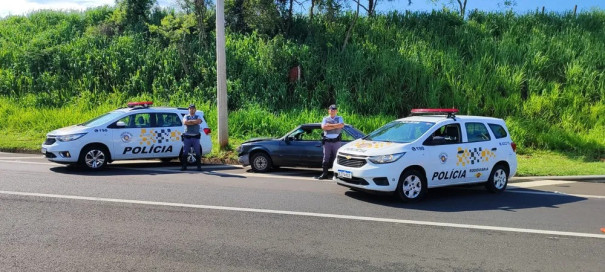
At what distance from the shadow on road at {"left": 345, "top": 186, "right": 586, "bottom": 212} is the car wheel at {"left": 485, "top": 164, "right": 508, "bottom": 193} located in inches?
5.1

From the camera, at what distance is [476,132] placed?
9.52m

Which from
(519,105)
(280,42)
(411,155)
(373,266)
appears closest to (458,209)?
(411,155)

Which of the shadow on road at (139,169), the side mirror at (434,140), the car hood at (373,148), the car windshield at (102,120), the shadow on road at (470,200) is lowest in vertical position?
the shadow on road at (470,200)

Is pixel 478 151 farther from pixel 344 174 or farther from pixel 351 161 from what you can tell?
pixel 344 174

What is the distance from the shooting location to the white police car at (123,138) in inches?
444

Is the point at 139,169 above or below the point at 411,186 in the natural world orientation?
below

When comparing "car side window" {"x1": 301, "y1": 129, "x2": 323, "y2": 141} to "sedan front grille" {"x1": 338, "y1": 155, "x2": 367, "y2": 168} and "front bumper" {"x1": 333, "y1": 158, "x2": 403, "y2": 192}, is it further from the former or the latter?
"front bumper" {"x1": 333, "y1": 158, "x2": 403, "y2": 192}

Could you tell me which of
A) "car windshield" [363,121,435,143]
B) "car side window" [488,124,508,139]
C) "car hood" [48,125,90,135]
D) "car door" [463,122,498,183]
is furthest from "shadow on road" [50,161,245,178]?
"car side window" [488,124,508,139]

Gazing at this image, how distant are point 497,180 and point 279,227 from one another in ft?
17.6

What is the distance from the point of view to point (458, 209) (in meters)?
8.09

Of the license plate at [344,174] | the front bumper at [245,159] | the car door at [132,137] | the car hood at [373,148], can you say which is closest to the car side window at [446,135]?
the car hood at [373,148]

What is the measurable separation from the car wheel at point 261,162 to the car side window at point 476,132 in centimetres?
484

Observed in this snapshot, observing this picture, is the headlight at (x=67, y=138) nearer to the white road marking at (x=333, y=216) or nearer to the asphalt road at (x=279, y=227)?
the asphalt road at (x=279, y=227)

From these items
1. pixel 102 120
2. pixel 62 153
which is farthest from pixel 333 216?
pixel 102 120
